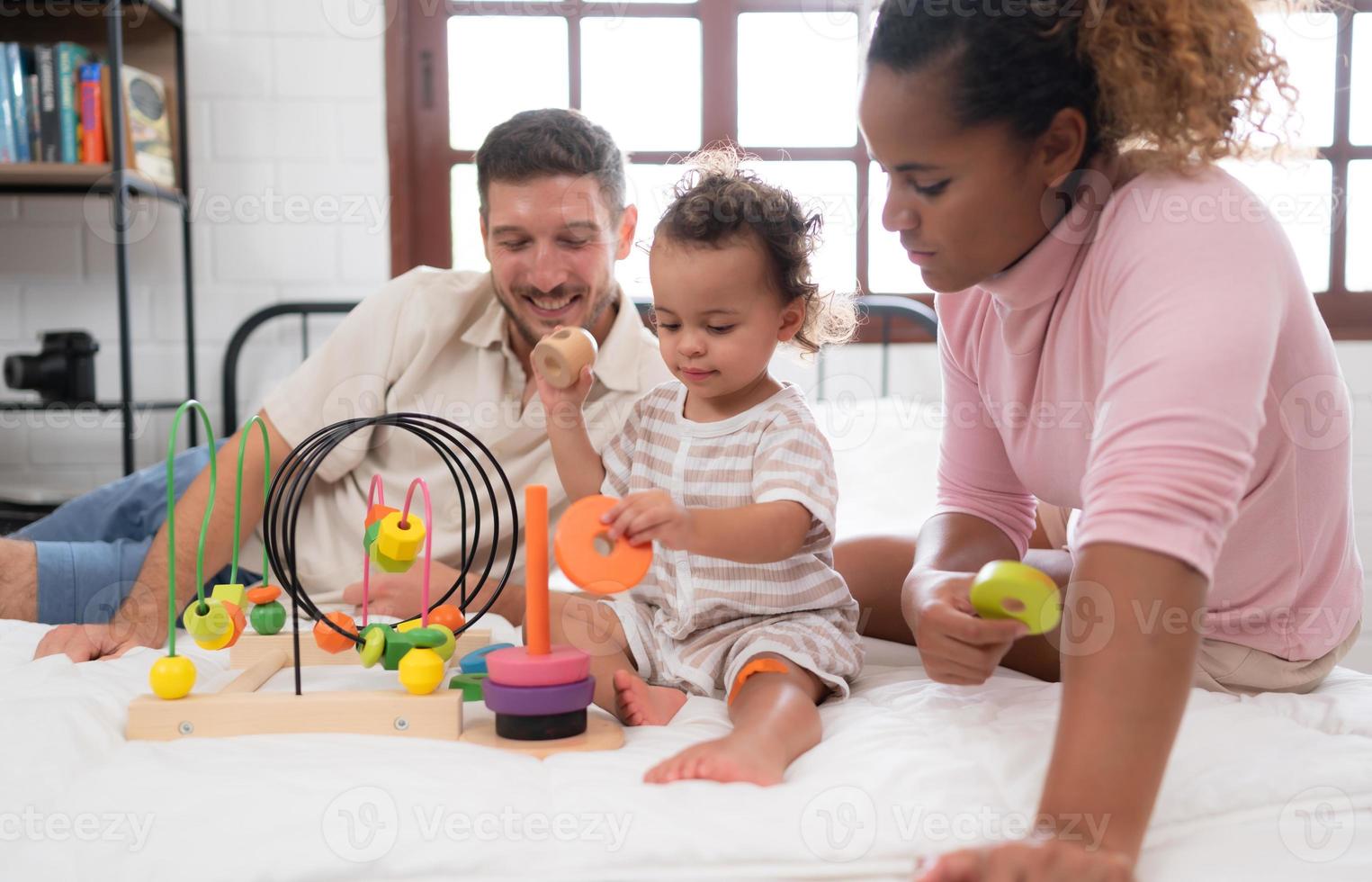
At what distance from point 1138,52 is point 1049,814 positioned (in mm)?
549

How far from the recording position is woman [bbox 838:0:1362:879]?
2.29 feet

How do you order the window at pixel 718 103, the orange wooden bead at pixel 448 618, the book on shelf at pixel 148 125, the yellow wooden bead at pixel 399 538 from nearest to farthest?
the yellow wooden bead at pixel 399 538, the orange wooden bead at pixel 448 618, the book on shelf at pixel 148 125, the window at pixel 718 103

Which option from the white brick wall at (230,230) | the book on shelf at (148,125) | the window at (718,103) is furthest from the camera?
the window at (718,103)

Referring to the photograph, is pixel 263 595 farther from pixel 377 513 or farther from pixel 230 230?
pixel 230 230

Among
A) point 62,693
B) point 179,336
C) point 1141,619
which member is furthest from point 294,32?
point 1141,619

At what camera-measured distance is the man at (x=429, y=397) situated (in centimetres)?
141

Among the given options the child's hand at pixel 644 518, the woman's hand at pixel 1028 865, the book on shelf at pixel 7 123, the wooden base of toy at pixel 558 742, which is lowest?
the wooden base of toy at pixel 558 742

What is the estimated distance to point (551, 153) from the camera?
143 cm

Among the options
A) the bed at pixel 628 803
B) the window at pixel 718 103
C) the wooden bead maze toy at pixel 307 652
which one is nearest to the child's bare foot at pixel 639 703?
the bed at pixel 628 803

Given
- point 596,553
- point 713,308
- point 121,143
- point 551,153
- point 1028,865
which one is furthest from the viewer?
point 121,143

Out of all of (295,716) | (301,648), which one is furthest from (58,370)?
(295,716)

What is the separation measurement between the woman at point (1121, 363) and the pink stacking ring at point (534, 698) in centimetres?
29

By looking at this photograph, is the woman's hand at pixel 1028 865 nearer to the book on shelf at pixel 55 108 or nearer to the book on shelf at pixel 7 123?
the book on shelf at pixel 55 108

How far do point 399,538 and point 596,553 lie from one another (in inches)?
8.9
